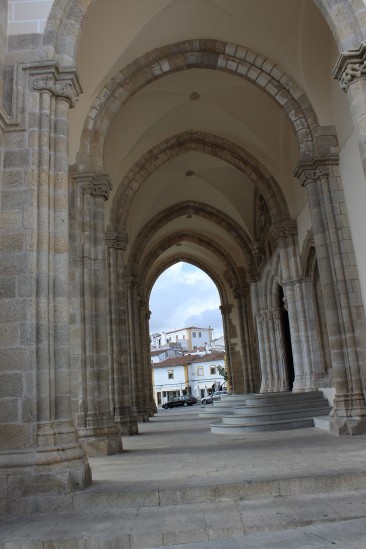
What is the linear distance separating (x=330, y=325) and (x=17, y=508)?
6.20 meters

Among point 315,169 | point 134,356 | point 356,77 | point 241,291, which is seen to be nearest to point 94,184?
point 315,169

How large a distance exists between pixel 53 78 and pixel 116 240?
8.03 meters

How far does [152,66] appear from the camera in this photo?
11375mm

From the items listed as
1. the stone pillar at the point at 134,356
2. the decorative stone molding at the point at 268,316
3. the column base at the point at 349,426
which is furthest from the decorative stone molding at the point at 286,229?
the column base at the point at 349,426

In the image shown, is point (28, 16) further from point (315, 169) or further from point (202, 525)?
point (202, 525)

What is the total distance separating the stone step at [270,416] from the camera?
35.4ft

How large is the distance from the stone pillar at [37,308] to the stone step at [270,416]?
6352 millimetres

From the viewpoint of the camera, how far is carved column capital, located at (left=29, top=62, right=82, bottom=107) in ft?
19.2

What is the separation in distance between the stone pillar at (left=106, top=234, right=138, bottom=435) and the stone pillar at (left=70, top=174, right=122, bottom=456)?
11.6ft

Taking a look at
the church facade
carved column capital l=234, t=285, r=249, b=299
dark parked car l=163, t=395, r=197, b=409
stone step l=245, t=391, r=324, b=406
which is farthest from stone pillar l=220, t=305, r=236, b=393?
stone step l=245, t=391, r=324, b=406

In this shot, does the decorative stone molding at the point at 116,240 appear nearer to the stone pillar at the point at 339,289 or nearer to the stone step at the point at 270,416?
the stone step at the point at 270,416

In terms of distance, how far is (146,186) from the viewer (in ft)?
61.0

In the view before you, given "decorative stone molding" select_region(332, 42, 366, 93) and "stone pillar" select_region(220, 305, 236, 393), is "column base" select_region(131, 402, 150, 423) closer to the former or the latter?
"stone pillar" select_region(220, 305, 236, 393)

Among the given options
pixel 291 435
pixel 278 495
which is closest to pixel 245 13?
pixel 291 435
